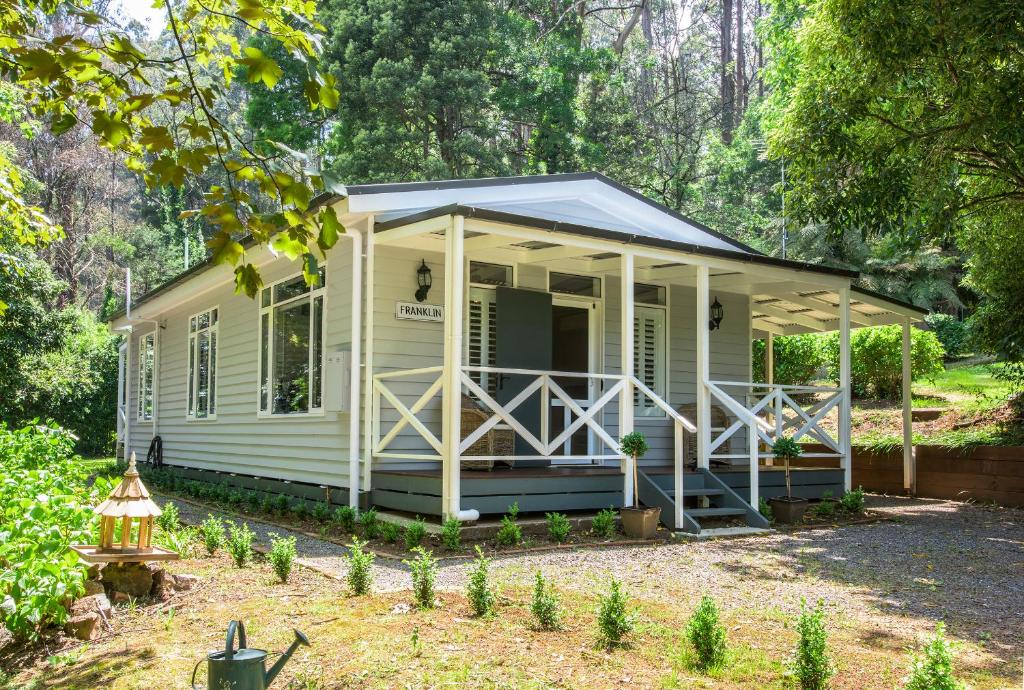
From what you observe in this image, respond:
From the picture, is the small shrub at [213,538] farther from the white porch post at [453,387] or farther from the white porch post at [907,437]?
the white porch post at [907,437]

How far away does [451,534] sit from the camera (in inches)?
291

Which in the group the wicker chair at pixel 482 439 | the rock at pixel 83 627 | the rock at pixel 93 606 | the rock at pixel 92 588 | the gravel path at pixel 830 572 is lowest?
the gravel path at pixel 830 572

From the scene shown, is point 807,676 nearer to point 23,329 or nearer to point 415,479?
point 415,479

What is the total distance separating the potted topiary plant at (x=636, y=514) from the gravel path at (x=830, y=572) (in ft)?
1.40

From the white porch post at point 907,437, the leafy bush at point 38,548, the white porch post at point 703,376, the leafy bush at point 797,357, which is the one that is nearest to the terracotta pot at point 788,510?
the white porch post at point 703,376

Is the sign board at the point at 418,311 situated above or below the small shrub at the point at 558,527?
above

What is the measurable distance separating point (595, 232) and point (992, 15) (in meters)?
3.95

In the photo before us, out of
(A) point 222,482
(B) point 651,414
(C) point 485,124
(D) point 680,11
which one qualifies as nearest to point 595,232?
(B) point 651,414

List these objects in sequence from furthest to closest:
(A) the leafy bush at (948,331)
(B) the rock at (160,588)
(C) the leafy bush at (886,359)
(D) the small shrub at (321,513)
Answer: (A) the leafy bush at (948,331)
(C) the leafy bush at (886,359)
(D) the small shrub at (321,513)
(B) the rock at (160,588)

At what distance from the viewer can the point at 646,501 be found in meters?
8.99

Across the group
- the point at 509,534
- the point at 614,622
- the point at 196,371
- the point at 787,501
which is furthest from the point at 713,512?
the point at 196,371

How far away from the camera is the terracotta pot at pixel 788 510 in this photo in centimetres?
962

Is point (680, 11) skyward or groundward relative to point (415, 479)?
skyward

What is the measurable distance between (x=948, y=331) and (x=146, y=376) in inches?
698
